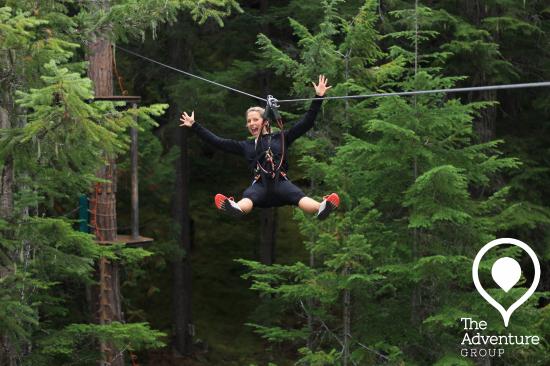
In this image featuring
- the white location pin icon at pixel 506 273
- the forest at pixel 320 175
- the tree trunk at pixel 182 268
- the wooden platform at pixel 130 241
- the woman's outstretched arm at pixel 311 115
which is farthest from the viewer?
the tree trunk at pixel 182 268

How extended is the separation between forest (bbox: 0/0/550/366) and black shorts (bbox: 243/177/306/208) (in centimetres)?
43

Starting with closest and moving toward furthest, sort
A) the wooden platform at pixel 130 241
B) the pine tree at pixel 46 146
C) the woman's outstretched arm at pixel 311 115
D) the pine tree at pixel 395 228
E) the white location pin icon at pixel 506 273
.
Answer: the woman's outstretched arm at pixel 311 115 < the pine tree at pixel 46 146 < the pine tree at pixel 395 228 < the white location pin icon at pixel 506 273 < the wooden platform at pixel 130 241

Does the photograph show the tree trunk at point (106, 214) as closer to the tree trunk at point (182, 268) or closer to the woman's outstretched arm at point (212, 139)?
the woman's outstretched arm at point (212, 139)

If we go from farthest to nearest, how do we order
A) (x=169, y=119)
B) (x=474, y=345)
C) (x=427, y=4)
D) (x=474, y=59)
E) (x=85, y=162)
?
(x=169, y=119), (x=427, y=4), (x=474, y=59), (x=474, y=345), (x=85, y=162)

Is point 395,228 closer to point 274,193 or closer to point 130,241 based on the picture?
point 130,241

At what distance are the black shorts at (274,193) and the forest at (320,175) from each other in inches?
17.0

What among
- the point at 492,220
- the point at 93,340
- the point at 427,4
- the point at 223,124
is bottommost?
the point at 93,340

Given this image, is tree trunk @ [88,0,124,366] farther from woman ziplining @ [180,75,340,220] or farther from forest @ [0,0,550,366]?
woman ziplining @ [180,75,340,220]

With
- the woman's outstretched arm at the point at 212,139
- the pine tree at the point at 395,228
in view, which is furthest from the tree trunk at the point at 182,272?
the woman's outstretched arm at the point at 212,139

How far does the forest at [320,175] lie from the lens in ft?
43.7

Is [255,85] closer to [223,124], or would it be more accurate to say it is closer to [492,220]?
[223,124]

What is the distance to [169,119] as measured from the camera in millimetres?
24109

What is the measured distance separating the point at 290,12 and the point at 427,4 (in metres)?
2.89

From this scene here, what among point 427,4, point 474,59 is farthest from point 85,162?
point 427,4
